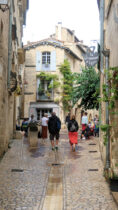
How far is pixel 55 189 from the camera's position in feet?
24.7

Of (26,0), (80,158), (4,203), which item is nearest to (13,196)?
(4,203)

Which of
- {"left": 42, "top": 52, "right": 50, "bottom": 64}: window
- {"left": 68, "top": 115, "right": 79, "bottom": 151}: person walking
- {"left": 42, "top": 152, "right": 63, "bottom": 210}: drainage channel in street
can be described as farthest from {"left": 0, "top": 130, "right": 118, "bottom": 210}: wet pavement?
{"left": 42, "top": 52, "right": 50, "bottom": 64}: window

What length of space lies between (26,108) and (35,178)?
2436 centimetres

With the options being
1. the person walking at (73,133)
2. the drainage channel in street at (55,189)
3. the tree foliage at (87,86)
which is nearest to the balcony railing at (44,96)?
the tree foliage at (87,86)

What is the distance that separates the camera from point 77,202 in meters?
6.45

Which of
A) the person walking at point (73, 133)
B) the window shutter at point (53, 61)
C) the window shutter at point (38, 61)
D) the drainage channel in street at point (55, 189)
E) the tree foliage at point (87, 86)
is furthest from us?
the window shutter at point (38, 61)

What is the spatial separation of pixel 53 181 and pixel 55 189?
2.60ft

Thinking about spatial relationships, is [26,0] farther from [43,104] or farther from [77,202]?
[77,202]

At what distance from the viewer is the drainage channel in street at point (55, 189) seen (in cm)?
626

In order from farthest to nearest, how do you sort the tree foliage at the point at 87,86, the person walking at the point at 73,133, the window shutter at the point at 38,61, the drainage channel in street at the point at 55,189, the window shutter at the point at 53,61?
1. the window shutter at the point at 38,61
2. the window shutter at the point at 53,61
3. the tree foliage at the point at 87,86
4. the person walking at the point at 73,133
5. the drainage channel in street at the point at 55,189

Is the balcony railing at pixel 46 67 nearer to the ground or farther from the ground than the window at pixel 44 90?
farther from the ground

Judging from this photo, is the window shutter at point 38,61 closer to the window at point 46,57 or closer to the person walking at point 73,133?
the window at point 46,57

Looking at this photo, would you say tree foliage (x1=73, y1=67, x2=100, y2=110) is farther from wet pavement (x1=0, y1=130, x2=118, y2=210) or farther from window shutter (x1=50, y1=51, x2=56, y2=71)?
window shutter (x1=50, y1=51, x2=56, y2=71)

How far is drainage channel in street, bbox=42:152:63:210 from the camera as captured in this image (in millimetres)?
6256
